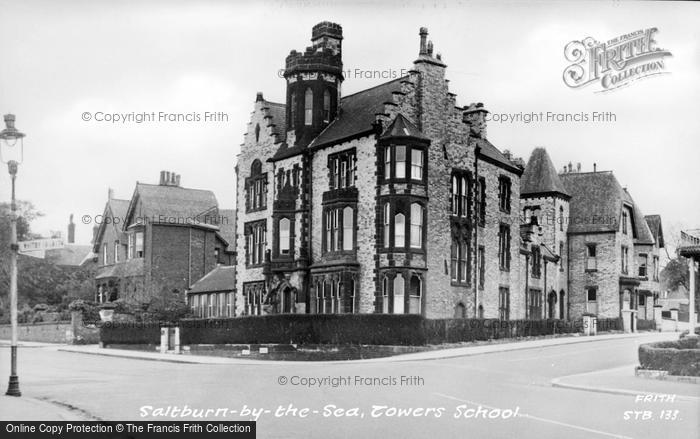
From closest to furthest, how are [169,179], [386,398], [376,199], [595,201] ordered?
[386,398]
[169,179]
[376,199]
[595,201]

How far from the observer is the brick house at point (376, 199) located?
35219 millimetres

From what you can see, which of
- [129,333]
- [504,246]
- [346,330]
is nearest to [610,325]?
[504,246]

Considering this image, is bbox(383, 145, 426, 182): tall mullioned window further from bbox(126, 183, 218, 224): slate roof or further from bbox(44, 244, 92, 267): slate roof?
bbox(44, 244, 92, 267): slate roof

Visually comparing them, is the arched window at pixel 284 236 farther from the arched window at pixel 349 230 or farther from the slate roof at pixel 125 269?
the slate roof at pixel 125 269

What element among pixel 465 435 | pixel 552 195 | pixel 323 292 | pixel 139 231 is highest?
pixel 552 195

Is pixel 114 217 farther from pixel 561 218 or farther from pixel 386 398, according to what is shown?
pixel 561 218

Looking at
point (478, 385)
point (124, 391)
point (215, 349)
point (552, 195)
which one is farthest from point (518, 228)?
point (124, 391)

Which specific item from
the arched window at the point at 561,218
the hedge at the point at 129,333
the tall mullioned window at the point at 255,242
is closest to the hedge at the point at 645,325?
the arched window at the point at 561,218

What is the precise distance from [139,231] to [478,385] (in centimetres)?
1915

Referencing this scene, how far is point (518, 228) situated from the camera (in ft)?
144

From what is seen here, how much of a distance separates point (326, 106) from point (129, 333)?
555 inches

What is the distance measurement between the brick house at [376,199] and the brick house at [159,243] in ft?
12.8

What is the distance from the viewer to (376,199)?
3556cm

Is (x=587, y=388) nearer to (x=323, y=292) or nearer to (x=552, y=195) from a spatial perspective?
(x=323, y=292)
